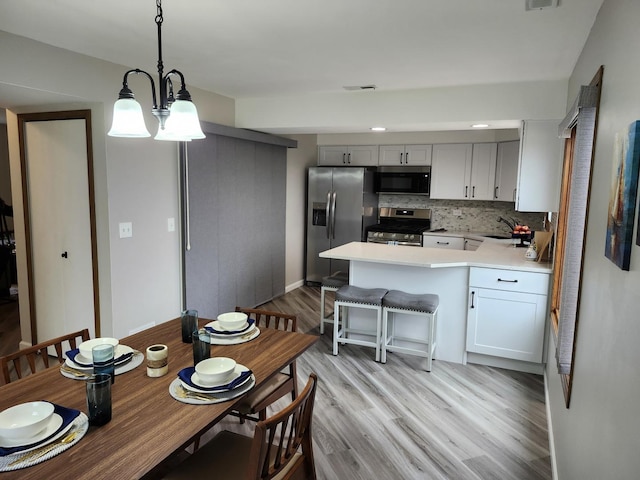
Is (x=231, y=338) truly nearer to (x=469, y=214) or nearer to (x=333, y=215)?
(x=333, y=215)

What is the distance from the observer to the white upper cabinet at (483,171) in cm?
569

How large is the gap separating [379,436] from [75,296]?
102 inches

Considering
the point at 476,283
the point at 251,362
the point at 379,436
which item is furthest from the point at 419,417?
the point at 251,362

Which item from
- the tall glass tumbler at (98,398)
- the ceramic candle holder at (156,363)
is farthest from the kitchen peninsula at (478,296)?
the tall glass tumbler at (98,398)

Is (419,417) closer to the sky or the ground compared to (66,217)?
closer to the ground

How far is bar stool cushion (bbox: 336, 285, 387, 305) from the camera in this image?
3.66 metres

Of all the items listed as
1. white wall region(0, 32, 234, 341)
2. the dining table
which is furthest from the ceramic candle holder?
white wall region(0, 32, 234, 341)

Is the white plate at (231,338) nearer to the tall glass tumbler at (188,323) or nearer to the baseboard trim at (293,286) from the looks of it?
the tall glass tumbler at (188,323)

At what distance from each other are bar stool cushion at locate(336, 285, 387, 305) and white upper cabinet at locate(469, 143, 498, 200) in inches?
107

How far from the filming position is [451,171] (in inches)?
234

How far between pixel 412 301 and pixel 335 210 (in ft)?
9.21

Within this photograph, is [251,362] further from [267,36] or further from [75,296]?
[75,296]

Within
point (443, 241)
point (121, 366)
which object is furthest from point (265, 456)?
point (443, 241)

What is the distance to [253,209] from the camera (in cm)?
500
